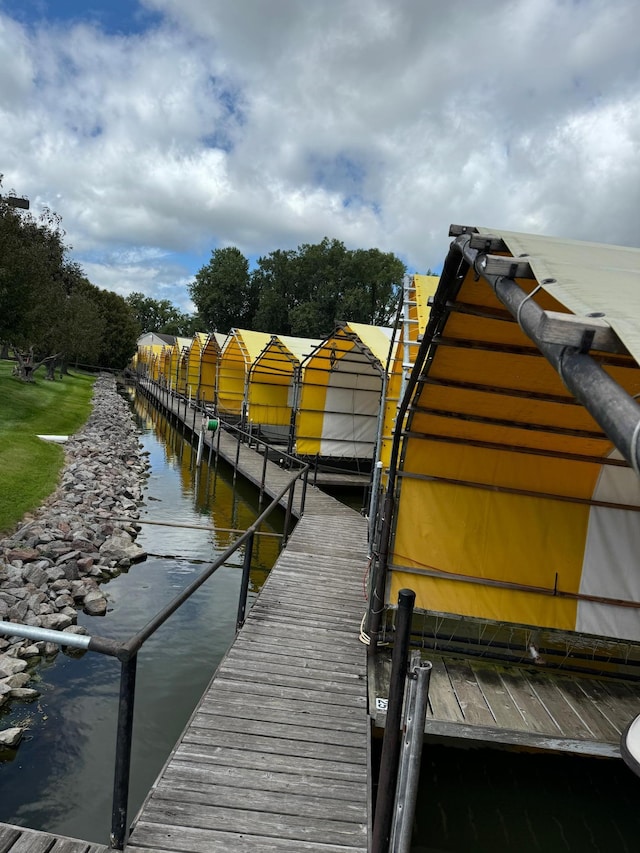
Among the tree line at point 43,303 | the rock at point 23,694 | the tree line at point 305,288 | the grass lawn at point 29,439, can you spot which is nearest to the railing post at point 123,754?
the rock at point 23,694

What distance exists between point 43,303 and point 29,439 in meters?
10.7

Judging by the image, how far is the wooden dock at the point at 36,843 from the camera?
3.33 meters

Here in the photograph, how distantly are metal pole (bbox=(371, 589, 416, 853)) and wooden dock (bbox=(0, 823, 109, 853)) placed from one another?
5.95 feet

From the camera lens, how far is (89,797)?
213 inches

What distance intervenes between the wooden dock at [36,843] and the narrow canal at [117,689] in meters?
→ 1.81

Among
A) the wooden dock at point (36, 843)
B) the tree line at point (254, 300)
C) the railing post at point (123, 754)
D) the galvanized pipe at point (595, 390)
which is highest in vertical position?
the tree line at point (254, 300)

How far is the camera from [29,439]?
18.5 m

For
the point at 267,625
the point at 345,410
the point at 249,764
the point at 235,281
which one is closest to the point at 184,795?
the point at 249,764

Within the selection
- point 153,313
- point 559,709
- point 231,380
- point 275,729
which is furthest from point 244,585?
point 153,313

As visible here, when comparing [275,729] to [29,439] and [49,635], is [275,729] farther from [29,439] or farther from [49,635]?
[29,439]

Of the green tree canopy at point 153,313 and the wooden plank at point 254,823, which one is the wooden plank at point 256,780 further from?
the green tree canopy at point 153,313

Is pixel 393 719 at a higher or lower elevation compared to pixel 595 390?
lower

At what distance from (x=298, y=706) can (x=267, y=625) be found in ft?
5.72

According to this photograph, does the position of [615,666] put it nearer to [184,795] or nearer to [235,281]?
[184,795]
